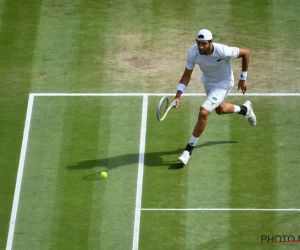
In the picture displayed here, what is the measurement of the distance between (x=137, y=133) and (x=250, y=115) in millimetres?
2254

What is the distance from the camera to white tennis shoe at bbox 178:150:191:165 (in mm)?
15141

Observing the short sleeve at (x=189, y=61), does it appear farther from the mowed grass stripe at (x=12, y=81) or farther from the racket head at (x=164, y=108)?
the mowed grass stripe at (x=12, y=81)

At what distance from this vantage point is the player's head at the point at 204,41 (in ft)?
47.4

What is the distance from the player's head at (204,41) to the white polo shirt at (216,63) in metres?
0.22

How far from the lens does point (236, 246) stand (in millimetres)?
13641

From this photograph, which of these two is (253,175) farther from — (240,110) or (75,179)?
(75,179)

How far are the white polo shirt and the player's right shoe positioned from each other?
0.71 metres

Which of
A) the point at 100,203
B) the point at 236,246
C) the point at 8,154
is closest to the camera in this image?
the point at 236,246

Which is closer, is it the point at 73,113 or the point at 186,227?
the point at 186,227

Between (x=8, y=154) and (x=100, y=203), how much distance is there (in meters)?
2.36

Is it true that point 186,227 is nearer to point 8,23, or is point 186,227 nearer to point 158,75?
point 158,75

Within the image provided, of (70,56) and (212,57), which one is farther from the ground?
(70,56)

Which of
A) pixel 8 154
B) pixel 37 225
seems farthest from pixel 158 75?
pixel 37 225

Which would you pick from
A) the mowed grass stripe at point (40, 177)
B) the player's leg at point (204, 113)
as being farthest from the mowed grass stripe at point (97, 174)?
the player's leg at point (204, 113)
